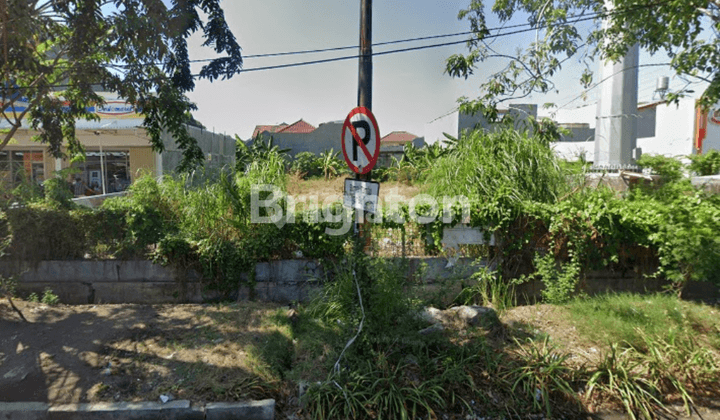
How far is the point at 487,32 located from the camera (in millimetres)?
7355

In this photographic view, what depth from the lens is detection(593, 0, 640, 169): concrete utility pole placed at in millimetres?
7730

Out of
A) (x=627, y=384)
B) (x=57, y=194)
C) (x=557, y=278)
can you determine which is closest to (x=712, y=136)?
(x=557, y=278)

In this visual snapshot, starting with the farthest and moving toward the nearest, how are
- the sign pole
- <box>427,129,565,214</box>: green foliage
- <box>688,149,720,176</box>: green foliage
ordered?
<box>688,149,720,176</box>: green foliage
<box>427,129,565,214</box>: green foliage
the sign pole

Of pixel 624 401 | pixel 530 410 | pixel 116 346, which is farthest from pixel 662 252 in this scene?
pixel 116 346

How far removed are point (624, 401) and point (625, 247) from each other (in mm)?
2574

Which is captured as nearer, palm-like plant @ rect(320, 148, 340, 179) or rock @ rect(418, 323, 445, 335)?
rock @ rect(418, 323, 445, 335)

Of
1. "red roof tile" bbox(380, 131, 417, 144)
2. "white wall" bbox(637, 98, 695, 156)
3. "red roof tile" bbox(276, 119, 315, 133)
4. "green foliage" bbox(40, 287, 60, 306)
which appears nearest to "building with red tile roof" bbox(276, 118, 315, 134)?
"red roof tile" bbox(276, 119, 315, 133)

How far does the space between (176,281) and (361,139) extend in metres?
3.35

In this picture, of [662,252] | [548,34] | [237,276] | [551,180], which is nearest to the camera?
[662,252]

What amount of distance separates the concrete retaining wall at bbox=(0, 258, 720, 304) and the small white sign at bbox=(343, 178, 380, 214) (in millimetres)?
1437

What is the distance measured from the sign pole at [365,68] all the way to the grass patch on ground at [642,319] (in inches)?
102

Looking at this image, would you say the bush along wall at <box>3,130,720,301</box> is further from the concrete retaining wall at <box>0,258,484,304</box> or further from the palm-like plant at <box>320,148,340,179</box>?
the palm-like plant at <box>320,148,340,179</box>

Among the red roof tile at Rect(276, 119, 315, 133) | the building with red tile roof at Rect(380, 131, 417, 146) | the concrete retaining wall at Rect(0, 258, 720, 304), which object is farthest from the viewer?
the building with red tile roof at Rect(380, 131, 417, 146)

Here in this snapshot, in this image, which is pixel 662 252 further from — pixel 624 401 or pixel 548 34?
pixel 548 34
